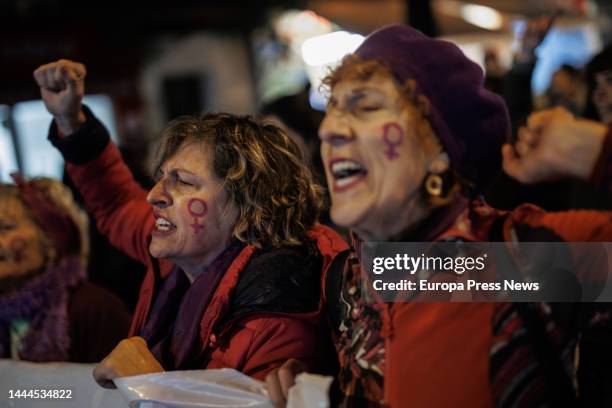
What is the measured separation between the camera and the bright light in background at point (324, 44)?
24.7ft

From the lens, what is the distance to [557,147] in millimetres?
1419

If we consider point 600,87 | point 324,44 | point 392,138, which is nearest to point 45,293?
point 392,138

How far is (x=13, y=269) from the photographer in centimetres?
267

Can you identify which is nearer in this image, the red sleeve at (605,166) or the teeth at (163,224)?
the red sleeve at (605,166)

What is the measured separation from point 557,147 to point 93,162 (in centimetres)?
161

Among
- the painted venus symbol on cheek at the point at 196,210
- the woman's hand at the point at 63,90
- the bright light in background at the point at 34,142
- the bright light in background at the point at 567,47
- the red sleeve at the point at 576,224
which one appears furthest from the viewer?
the bright light in background at the point at 567,47

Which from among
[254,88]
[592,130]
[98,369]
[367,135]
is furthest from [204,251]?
[254,88]

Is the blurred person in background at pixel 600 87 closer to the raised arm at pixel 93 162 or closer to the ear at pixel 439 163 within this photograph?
the ear at pixel 439 163

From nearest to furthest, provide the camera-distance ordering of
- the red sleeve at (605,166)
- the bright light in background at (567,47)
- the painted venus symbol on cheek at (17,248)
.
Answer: the red sleeve at (605,166) → the painted venus symbol on cheek at (17,248) → the bright light in background at (567,47)

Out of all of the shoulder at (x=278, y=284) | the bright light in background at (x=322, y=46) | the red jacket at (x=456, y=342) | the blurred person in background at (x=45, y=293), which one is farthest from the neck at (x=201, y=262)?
the bright light in background at (x=322, y=46)

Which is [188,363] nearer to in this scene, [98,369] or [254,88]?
[98,369]

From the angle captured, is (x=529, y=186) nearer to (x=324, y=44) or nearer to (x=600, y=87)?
(x=600, y=87)

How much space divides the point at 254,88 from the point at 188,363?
Answer: 1027 cm

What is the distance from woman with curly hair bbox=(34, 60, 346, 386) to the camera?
193 cm
